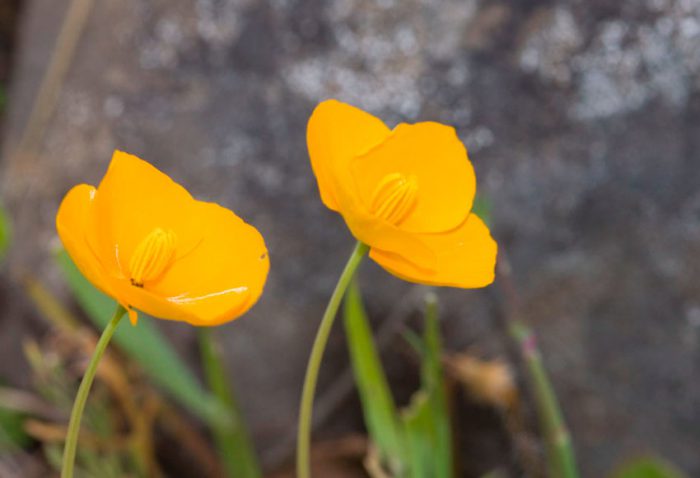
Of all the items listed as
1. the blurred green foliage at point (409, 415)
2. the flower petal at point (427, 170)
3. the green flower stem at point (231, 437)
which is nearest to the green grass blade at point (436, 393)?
the blurred green foliage at point (409, 415)

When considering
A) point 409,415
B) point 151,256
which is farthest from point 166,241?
point 409,415

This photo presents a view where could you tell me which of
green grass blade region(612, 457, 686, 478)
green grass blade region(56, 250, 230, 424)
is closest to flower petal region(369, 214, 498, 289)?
green grass blade region(56, 250, 230, 424)

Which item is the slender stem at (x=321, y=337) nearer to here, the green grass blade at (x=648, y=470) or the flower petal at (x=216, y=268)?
the flower petal at (x=216, y=268)

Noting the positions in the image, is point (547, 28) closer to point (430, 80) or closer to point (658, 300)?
point (430, 80)

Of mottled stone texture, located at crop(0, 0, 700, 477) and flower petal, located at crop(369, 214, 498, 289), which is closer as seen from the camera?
flower petal, located at crop(369, 214, 498, 289)

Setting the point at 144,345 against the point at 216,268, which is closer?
the point at 216,268

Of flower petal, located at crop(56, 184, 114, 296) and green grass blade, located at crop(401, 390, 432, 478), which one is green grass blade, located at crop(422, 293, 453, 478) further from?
flower petal, located at crop(56, 184, 114, 296)

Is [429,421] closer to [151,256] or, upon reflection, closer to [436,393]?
[436,393]

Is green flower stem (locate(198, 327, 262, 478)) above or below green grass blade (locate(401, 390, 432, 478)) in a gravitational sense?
below
